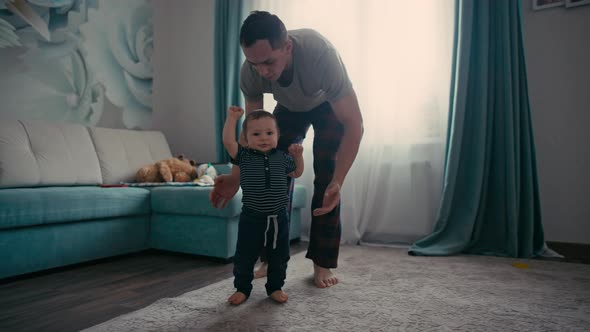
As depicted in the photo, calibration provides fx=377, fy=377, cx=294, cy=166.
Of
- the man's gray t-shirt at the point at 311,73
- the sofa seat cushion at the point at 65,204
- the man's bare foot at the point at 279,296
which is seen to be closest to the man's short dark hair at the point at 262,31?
the man's gray t-shirt at the point at 311,73

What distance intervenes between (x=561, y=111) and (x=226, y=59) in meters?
2.37

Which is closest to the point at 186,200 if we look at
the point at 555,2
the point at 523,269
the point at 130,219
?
the point at 130,219

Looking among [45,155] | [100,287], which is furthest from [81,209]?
[45,155]

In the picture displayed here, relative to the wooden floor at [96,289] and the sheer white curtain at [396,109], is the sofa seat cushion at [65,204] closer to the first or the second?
the wooden floor at [96,289]

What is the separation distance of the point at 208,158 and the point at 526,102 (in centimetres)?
250

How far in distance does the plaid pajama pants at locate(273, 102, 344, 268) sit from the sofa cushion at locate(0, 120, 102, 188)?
4.66ft

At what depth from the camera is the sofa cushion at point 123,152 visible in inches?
99.5

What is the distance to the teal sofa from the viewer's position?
1.64 meters

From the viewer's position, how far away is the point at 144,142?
2.90 meters

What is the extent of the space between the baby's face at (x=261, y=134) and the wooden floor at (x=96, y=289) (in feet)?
2.12

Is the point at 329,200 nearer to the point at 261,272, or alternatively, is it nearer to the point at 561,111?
the point at 261,272

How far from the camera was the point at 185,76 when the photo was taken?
3609mm

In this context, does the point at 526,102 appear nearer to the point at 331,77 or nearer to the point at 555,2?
the point at 555,2

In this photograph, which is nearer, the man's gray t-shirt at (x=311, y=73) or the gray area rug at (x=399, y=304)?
the gray area rug at (x=399, y=304)
